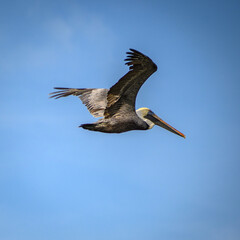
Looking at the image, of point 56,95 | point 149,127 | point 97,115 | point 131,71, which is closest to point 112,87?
point 131,71

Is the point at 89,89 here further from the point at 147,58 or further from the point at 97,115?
the point at 147,58

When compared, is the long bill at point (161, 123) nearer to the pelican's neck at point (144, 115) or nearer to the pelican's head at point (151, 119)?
the pelican's head at point (151, 119)

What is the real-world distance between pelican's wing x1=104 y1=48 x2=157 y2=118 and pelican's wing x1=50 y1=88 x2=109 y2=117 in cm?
88

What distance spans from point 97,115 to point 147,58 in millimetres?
3130

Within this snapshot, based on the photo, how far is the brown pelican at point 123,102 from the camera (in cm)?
1290

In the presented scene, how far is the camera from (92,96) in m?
15.9

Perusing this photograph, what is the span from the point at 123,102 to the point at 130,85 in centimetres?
80

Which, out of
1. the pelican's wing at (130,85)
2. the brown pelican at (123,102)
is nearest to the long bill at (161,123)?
the brown pelican at (123,102)

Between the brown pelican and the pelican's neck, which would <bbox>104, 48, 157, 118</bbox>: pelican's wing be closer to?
the brown pelican

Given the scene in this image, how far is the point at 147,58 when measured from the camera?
12602 millimetres

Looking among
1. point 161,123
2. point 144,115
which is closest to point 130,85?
point 144,115

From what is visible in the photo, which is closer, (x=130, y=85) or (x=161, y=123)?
(x=130, y=85)

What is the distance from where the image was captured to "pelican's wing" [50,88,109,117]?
598 inches

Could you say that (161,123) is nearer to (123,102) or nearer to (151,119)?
(151,119)
